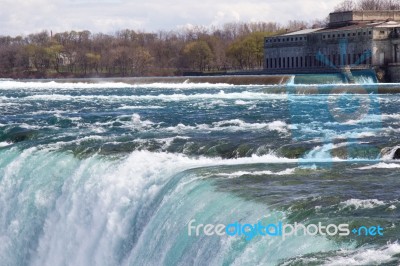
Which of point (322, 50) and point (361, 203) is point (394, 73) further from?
point (361, 203)

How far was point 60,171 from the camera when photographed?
22812mm

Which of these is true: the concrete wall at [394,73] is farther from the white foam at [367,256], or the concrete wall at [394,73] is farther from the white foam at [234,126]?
the white foam at [367,256]

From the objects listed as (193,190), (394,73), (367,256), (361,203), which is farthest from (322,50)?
(367,256)

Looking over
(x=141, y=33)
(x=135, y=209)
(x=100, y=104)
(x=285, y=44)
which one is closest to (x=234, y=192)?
(x=135, y=209)

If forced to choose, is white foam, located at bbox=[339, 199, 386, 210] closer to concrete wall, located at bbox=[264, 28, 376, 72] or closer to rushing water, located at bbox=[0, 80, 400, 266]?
rushing water, located at bbox=[0, 80, 400, 266]

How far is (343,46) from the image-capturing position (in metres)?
102

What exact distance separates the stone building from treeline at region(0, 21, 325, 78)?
56.6 ft

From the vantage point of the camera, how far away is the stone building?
94.0 m

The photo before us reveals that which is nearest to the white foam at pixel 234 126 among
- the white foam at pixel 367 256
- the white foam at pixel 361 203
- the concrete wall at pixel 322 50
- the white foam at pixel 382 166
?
the white foam at pixel 382 166

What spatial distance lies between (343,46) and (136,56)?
5049 cm

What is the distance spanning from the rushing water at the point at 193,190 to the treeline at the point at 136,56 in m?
101

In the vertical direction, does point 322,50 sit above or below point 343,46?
below

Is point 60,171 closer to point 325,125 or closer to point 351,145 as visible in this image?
point 351,145

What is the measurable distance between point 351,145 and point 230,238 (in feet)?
38.9
